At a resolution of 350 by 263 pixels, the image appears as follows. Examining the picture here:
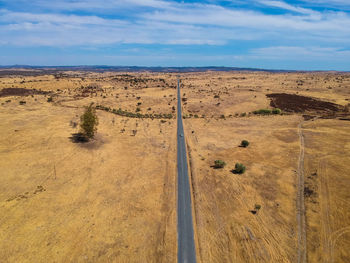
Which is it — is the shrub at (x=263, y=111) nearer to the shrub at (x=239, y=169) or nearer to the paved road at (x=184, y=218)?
the paved road at (x=184, y=218)

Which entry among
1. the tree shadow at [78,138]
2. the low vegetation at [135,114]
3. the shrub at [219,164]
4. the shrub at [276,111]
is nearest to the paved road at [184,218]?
the shrub at [219,164]

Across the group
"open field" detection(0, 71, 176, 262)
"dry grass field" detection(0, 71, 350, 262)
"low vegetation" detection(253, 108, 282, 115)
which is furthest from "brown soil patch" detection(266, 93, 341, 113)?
"open field" detection(0, 71, 176, 262)

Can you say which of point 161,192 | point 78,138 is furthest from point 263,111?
point 78,138

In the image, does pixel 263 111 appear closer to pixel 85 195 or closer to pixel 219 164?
pixel 219 164

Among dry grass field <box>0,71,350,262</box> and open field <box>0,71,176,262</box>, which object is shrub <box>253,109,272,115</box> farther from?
open field <box>0,71,176,262</box>

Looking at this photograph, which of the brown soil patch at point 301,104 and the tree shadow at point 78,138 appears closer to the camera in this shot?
the tree shadow at point 78,138

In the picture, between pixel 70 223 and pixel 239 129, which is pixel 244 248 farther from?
pixel 239 129
